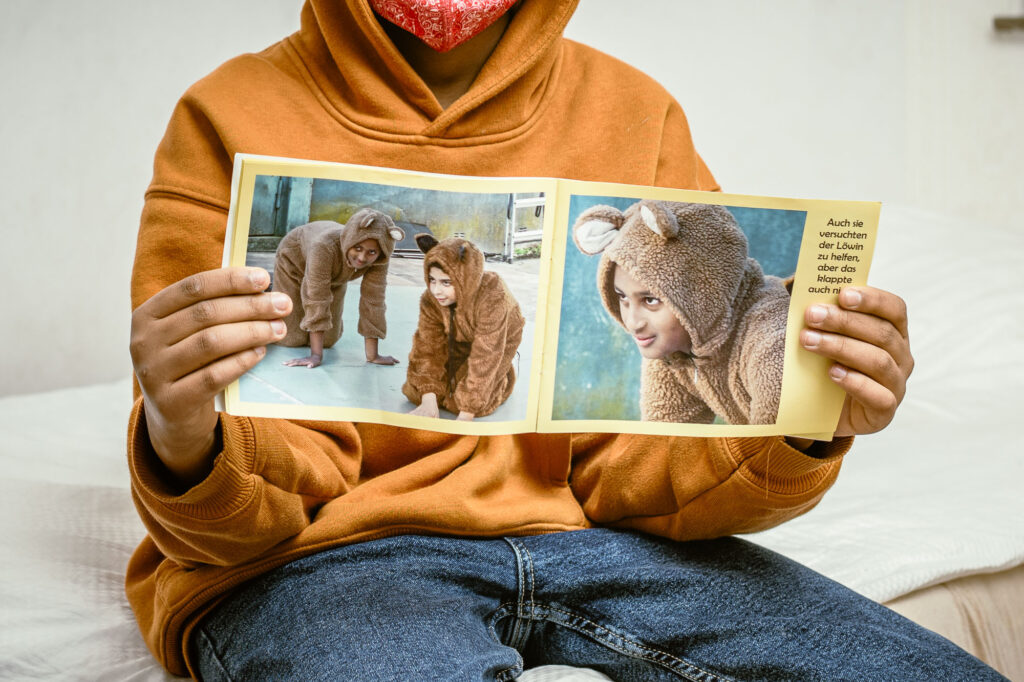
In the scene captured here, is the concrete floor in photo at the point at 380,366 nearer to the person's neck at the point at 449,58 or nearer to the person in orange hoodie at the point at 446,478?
the person in orange hoodie at the point at 446,478

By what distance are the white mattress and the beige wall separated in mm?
212

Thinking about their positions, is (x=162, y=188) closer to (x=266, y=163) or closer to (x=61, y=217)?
(x=266, y=163)

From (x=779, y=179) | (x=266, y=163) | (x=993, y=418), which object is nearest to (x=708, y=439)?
(x=266, y=163)

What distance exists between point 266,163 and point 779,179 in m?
Result: 1.58

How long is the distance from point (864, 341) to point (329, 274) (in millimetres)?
401

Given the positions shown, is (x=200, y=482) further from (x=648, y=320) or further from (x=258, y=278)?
(x=648, y=320)

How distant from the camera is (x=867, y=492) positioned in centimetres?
112

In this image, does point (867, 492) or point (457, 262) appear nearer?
point (457, 262)

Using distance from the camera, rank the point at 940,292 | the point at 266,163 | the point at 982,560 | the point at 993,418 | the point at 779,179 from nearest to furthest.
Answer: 1. the point at 266,163
2. the point at 982,560
3. the point at 993,418
4. the point at 940,292
5. the point at 779,179

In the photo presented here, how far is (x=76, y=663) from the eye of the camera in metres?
0.71

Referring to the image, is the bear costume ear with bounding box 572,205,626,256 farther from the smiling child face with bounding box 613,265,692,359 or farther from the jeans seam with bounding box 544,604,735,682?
the jeans seam with bounding box 544,604,735,682

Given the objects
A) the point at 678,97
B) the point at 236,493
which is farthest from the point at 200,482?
the point at 678,97

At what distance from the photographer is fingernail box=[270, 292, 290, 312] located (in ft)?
1.87

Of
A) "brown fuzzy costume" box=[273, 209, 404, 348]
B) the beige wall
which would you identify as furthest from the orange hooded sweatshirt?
the beige wall
